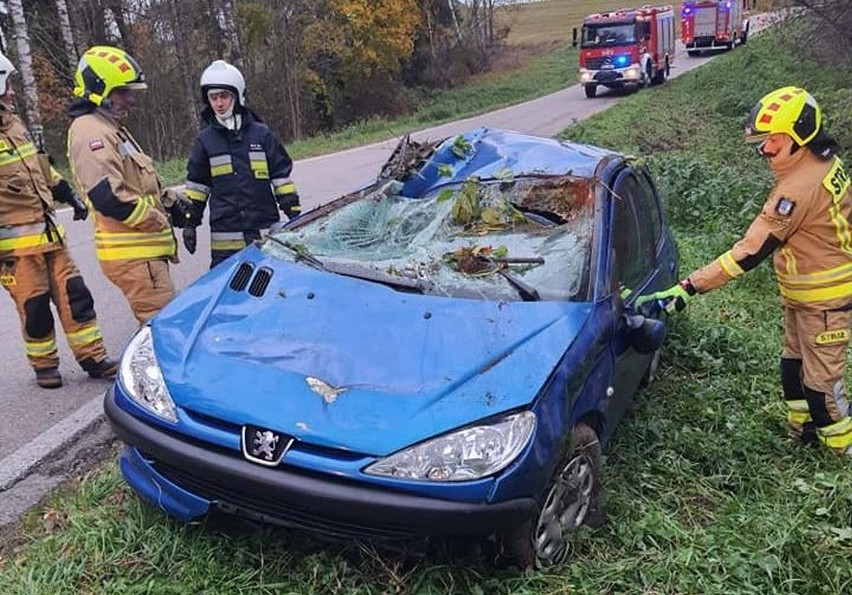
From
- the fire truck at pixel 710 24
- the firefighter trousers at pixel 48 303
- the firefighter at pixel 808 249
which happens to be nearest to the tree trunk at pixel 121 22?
the firefighter trousers at pixel 48 303

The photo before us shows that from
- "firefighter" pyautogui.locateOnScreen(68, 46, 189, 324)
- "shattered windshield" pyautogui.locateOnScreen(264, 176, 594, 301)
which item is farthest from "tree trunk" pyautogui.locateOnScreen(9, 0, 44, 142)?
"shattered windshield" pyautogui.locateOnScreen(264, 176, 594, 301)

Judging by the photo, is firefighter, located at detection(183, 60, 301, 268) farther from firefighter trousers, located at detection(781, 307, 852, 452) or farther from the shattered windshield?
firefighter trousers, located at detection(781, 307, 852, 452)

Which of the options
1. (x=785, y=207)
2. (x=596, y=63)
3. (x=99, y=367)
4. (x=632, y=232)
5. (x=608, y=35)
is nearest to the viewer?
(x=785, y=207)

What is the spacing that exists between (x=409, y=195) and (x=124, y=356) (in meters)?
1.72

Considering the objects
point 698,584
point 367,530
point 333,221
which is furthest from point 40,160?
point 698,584

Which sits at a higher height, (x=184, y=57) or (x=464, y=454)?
(x=184, y=57)

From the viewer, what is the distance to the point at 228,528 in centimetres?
293

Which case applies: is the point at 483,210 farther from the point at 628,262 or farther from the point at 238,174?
the point at 238,174

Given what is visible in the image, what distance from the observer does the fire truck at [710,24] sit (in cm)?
3822

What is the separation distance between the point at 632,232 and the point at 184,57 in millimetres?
20957

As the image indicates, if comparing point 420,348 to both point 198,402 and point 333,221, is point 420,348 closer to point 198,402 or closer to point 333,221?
point 198,402

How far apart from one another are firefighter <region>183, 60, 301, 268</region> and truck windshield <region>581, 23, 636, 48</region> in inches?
902

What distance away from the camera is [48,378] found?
4.64 meters

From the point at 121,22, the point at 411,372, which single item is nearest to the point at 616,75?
the point at 121,22
